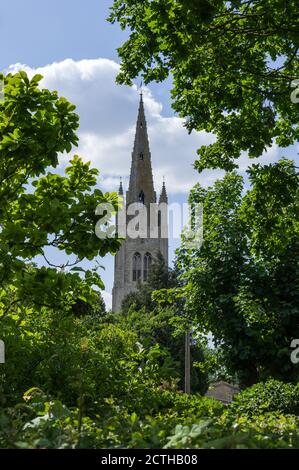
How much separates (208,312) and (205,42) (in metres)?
11.6

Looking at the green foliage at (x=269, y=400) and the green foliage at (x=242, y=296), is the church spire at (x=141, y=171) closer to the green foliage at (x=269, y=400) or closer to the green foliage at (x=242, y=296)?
the green foliage at (x=242, y=296)

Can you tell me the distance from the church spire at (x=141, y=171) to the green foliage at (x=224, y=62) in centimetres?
7292

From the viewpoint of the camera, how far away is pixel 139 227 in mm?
85812

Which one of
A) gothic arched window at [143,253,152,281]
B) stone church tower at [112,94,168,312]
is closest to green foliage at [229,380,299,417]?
stone church tower at [112,94,168,312]

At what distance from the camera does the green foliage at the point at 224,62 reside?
737 centimetres

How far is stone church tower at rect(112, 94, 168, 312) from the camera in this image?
8125 centimetres

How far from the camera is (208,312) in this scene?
58.6 feet

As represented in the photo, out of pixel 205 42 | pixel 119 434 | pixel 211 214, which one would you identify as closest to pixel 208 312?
pixel 211 214

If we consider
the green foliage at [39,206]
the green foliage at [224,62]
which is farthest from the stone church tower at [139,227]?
the green foliage at [39,206]

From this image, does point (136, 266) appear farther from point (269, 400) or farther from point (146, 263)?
point (269, 400)

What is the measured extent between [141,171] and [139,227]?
28.5 feet

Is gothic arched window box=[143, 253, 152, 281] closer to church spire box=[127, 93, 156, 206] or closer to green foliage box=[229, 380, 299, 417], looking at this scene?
church spire box=[127, 93, 156, 206]
